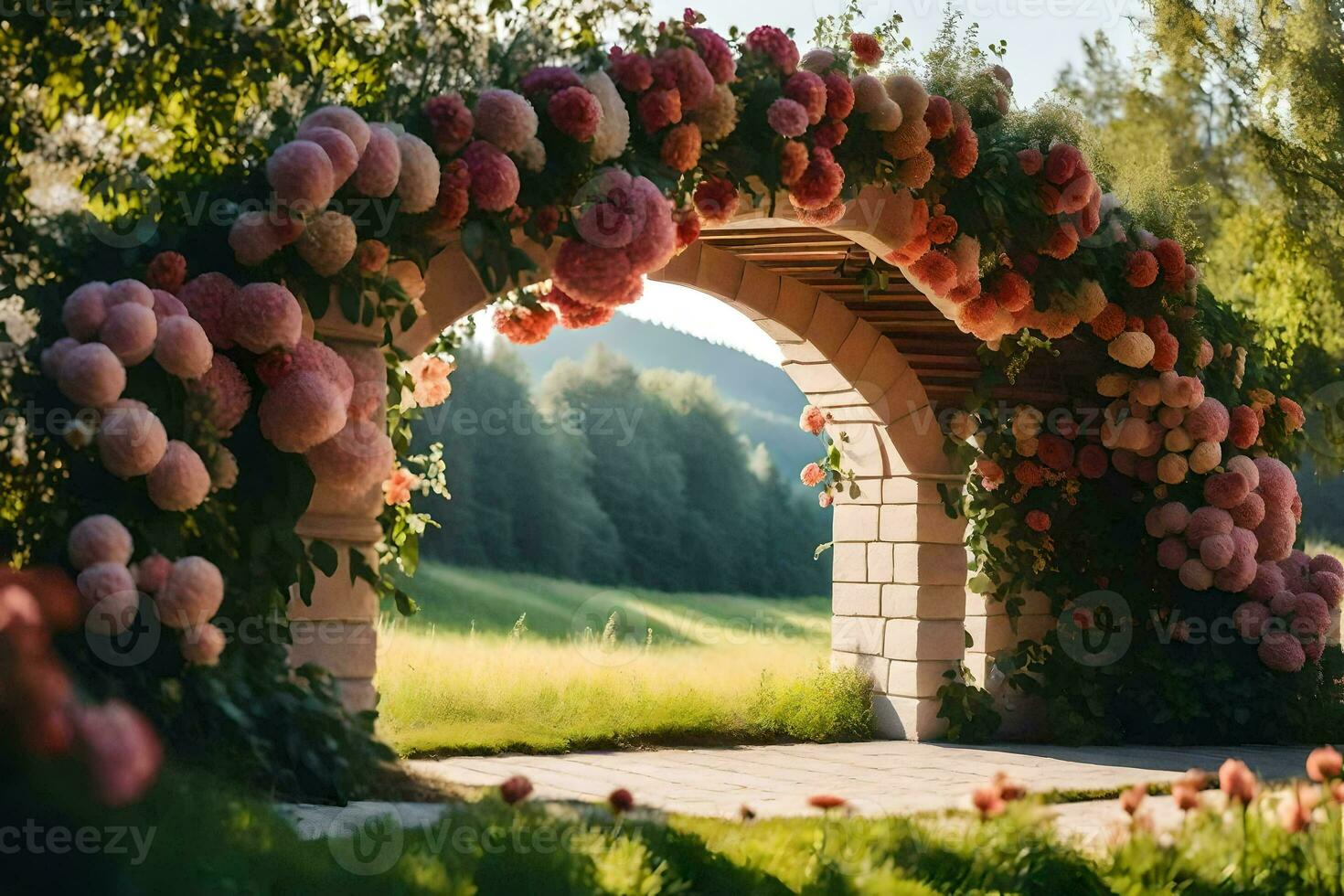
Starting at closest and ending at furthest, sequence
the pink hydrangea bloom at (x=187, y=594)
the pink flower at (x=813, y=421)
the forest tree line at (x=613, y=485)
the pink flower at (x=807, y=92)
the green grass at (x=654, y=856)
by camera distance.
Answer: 1. the green grass at (x=654, y=856)
2. the pink hydrangea bloom at (x=187, y=594)
3. the pink flower at (x=807, y=92)
4. the pink flower at (x=813, y=421)
5. the forest tree line at (x=613, y=485)

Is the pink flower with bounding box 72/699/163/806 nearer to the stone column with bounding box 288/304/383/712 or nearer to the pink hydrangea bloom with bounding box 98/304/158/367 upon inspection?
the pink hydrangea bloom with bounding box 98/304/158/367

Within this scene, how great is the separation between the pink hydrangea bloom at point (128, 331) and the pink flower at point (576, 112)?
1481 mm

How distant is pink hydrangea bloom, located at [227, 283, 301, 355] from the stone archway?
283 centimetres

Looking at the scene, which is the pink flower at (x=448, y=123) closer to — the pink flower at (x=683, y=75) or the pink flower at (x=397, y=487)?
the pink flower at (x=683, y=75)

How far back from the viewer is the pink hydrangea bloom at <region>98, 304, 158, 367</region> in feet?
10.9

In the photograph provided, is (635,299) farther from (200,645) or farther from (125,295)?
(200,645)

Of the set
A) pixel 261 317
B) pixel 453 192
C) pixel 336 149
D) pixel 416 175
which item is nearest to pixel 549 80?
pixel 453 192

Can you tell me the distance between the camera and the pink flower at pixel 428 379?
17.8 feet

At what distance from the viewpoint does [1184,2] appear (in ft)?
52.0

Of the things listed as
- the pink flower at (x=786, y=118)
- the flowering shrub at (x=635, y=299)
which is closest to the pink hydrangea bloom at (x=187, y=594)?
the flowering shrub at (x=635, y=299)

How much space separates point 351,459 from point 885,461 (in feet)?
12.4

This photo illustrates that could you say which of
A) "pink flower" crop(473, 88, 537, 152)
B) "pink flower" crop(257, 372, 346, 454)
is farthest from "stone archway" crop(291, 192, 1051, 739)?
"pink flower" crop(257, 372, 346, 454)

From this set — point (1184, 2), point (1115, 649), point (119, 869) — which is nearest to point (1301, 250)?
point (1184, 2)

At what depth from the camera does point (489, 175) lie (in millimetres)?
4168
